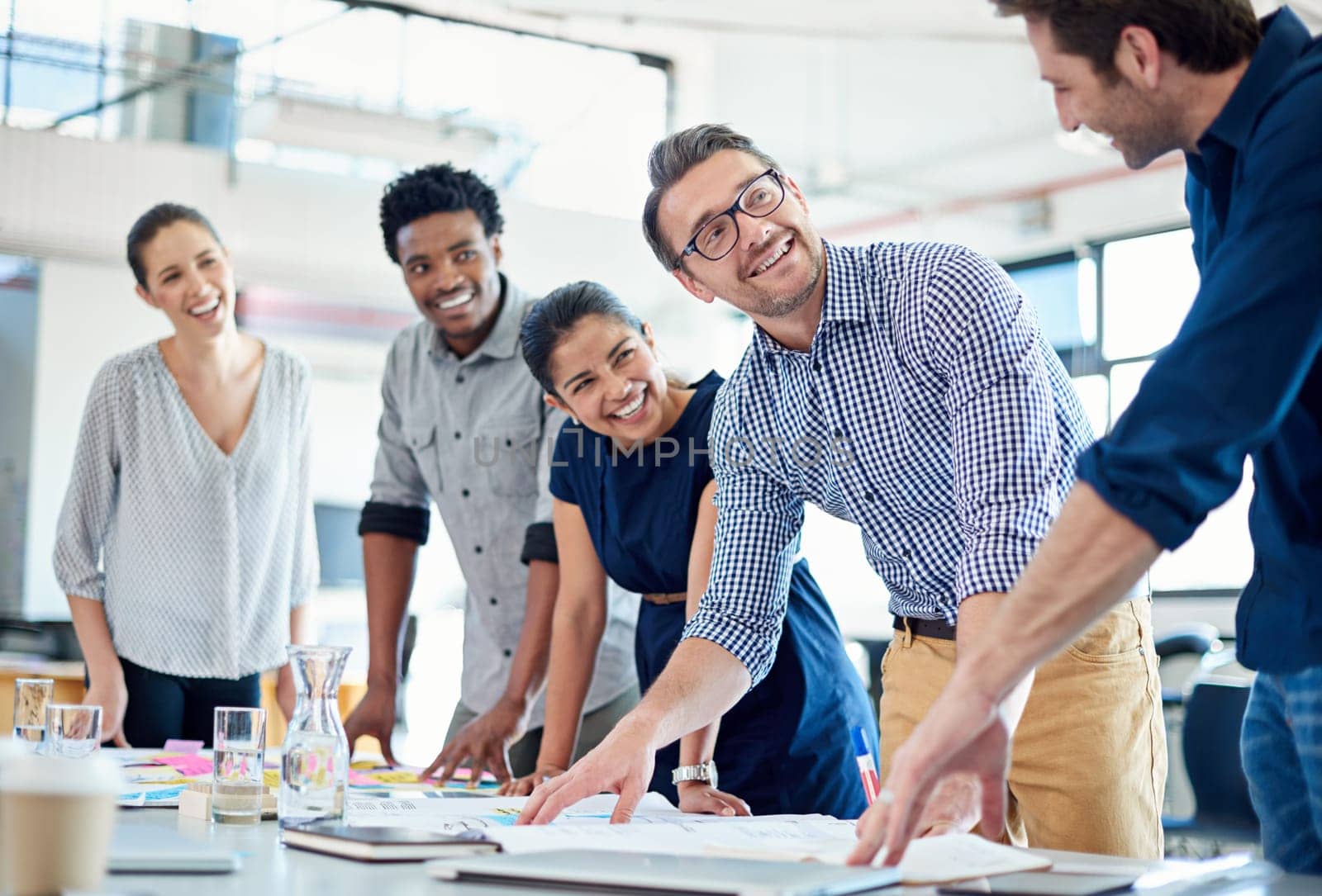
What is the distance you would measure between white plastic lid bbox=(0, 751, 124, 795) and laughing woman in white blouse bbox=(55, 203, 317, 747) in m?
1.77

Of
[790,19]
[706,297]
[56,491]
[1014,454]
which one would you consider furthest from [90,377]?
[1014,454]

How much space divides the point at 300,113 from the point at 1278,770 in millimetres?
5641

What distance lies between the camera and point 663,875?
1.01 m

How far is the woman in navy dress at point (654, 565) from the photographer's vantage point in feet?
6.56

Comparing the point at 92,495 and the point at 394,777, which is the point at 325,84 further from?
the point at 394,777

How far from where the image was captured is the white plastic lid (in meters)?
0.92

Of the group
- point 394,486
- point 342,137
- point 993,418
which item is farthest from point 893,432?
point 342,137

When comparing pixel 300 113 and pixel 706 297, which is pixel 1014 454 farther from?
pixel 300 113

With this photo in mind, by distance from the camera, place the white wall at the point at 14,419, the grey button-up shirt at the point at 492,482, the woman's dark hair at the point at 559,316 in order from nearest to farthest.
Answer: the woman's dark hair at the point at 559,316 < the grey button-up shirt at the point at 492,482 < the white wall at the point at 14,419

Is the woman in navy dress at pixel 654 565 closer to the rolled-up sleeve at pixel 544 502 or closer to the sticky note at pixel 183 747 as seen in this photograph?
the rolled-up sleeve at pixel 544 502

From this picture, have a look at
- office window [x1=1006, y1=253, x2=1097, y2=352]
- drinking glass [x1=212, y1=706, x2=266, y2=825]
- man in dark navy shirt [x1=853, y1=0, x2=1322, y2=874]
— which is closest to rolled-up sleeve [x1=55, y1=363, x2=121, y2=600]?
drinking glass [x1=212, y1=706, x2=266, y2=825]

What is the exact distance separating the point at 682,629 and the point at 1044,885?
3.82ft

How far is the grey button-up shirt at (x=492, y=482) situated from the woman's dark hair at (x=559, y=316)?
0.29m

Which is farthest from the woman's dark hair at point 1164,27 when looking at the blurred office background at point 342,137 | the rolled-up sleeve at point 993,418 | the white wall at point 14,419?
the white wall at point 14,419
